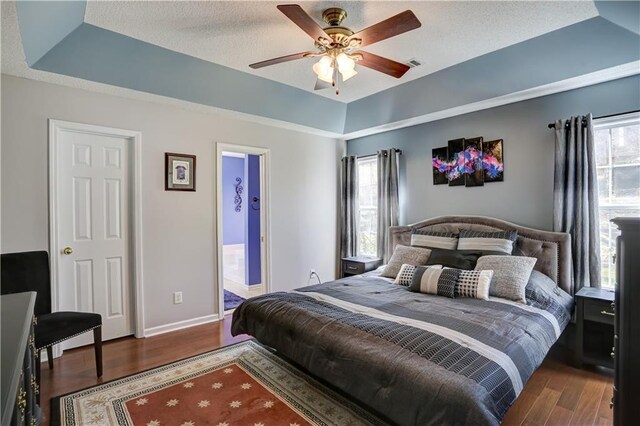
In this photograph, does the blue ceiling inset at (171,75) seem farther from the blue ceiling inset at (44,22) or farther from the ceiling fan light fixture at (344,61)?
the ceiling fan light fixture at (344,61)

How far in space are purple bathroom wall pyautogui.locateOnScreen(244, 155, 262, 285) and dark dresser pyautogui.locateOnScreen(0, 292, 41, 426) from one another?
3715 millimetres

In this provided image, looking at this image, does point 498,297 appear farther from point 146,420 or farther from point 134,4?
point 134,4

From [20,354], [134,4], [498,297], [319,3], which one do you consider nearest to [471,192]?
[498,297]

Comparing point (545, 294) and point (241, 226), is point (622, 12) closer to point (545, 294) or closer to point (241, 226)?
point (545, 294)

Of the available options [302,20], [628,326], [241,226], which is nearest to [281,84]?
[302,20]

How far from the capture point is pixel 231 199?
7.76 meters

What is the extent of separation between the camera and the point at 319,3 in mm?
2314

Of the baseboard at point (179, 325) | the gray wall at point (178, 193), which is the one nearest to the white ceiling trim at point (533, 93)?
the gray wall at point (178, 193)

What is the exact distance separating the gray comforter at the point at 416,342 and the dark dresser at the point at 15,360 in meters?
1.45

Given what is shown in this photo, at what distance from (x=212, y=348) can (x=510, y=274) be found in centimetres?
280

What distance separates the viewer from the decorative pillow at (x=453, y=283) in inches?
109

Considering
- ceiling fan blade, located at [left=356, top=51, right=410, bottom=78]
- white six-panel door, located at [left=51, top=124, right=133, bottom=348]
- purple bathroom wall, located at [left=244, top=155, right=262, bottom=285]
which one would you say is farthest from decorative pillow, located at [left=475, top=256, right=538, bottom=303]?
white six-panel door, located at [left=51, top=124, right=133, bottom=348]

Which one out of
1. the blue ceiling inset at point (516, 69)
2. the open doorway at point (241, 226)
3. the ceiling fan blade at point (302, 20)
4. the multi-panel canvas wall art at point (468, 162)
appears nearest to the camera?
the ceiling fan blade at point (302, 20)

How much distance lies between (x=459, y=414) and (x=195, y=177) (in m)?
3.37
